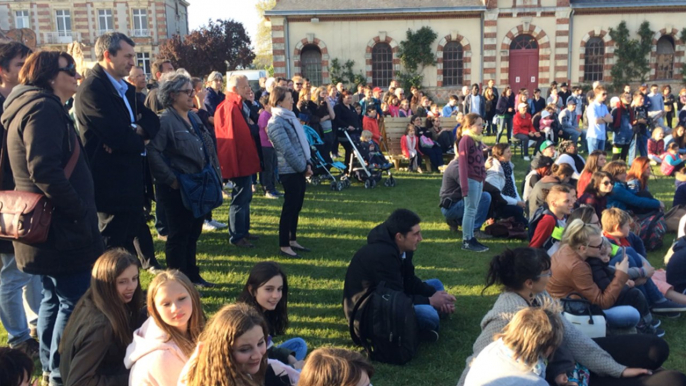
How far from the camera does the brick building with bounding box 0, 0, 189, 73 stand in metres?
41.7

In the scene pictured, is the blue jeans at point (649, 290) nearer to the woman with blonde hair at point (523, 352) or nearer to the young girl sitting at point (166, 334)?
the woman with blonde hair at point (523, 352)

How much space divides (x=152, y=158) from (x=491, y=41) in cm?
2479

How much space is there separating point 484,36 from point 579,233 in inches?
959

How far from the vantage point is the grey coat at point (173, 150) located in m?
5.13

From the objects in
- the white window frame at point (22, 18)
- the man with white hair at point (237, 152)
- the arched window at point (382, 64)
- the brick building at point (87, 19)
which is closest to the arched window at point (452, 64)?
the arched window at point (382, 64)

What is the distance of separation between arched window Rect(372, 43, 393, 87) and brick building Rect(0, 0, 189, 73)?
2068 centimetres

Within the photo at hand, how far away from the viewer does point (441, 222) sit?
27.9 feet

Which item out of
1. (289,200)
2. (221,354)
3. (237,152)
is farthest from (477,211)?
(221,354)

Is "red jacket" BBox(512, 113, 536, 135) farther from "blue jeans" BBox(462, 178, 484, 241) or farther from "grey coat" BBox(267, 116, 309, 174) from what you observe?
"grey coat" BBox(267, 116, 309, 174)

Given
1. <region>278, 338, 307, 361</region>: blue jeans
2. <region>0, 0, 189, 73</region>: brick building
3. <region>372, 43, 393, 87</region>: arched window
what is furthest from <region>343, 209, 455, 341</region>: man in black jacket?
<region>0, 0, 189, 73</region>: brick building

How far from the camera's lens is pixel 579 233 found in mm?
4648

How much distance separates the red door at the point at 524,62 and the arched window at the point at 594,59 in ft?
8.02

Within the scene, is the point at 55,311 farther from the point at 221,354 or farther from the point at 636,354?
the point at 636,354

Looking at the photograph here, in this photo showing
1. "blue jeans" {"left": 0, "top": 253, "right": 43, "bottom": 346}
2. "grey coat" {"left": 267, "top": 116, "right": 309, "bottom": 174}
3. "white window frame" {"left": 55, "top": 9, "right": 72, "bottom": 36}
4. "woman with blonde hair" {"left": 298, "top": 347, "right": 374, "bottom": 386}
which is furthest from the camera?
"white window frame" {"left": 55, "top": 9, "right": 72, "bottom": 36}
